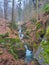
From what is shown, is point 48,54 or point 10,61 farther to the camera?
point 10,61

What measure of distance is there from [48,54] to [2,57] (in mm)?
3683

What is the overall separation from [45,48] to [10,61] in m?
2.95

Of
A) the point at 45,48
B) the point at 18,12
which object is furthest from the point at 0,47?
the point at 18,12

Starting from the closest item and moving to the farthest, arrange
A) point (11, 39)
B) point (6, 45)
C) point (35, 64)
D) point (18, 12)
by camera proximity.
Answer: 1. point (35, 64)
2. point (6, 45)
3. point (11, 39)
4. point (18, 12)

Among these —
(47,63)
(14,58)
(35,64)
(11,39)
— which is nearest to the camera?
(47,63)

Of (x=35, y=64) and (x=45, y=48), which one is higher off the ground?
(x=45, y=48)

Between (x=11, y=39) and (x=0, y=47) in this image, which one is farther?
(x=11, y=39)

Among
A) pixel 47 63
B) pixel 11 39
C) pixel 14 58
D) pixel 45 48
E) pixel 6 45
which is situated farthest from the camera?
pixel 11 39

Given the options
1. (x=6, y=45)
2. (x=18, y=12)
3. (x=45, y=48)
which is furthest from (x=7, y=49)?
(x=18, y=12)

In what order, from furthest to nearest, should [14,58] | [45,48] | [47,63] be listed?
[14,58], [45,48], [47,63]

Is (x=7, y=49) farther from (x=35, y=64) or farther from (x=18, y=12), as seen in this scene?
(x=18, y=12)

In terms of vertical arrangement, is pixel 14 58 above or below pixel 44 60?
below

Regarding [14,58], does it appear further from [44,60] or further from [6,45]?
[44,60]

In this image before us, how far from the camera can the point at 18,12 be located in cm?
4088
